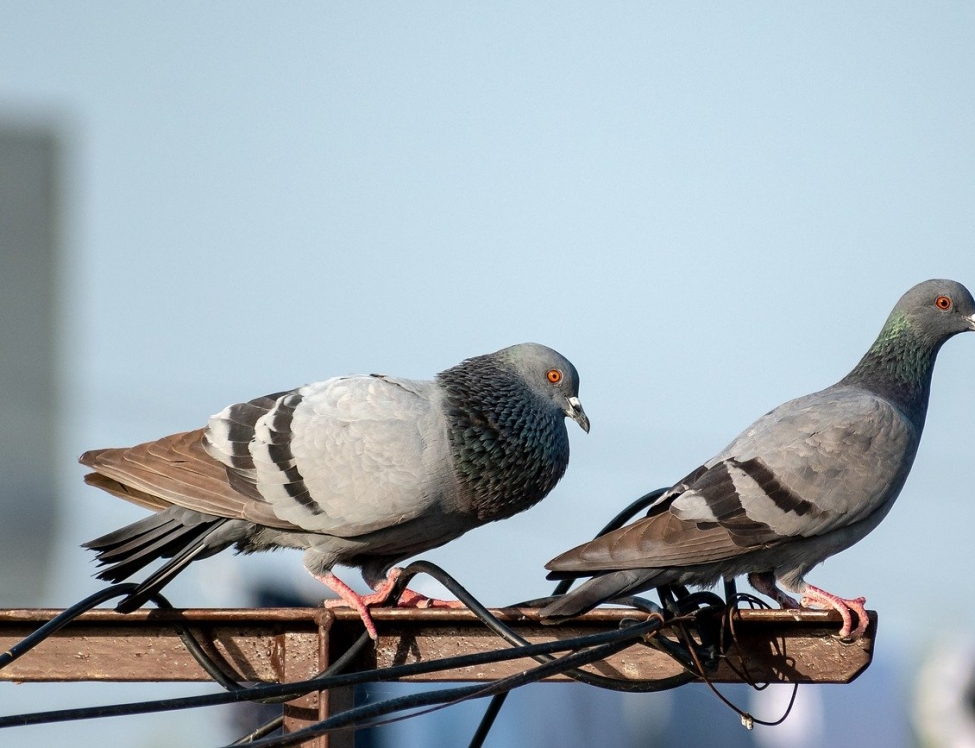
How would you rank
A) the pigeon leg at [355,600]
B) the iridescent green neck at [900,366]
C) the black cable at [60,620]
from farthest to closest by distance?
1. the iridescent green neck at [900,366]
2. the pigeon leg at [355,600]
3. the black cable at [60,620]

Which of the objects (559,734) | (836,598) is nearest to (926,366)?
(836,598)

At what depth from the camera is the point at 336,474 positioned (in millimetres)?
5742

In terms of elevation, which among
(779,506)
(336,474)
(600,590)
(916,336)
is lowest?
(600,590)

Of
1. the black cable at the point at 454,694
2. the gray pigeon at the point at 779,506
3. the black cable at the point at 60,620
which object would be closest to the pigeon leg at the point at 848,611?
the gray pigeon at the point at 779,506

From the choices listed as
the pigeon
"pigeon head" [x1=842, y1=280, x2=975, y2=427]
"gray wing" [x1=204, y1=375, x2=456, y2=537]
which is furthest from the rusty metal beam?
"pigeon head" [x1=842, y1=280, x2=975, y2=427]

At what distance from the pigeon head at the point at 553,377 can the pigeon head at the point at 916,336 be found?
1365 mm

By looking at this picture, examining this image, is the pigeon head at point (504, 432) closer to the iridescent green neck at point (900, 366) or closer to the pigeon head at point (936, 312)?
the iridescent green neck at point (900, 366)

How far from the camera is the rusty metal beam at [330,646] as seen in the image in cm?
449

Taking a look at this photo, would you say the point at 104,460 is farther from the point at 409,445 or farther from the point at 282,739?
the point at 282,739

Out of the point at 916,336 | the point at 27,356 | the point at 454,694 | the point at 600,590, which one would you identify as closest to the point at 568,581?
the point at 600,590

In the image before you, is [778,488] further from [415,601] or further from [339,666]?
[339,666]

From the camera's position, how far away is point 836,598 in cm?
477

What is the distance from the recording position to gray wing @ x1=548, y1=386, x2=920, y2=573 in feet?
16.4

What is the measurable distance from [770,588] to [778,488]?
519 millimetres
